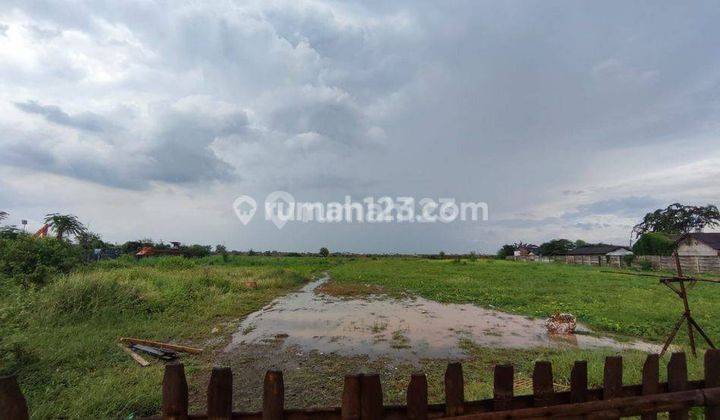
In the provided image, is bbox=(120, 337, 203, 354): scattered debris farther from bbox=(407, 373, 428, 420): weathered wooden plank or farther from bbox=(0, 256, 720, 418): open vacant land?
bbox=(407, 373, 428, 420): weathered wooden plank

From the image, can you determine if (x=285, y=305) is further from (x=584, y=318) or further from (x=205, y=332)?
(x=584, y=318)

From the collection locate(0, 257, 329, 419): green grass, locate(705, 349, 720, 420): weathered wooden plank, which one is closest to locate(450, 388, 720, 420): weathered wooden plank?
locate(705, 349, 720, 420): weathered wooden plank

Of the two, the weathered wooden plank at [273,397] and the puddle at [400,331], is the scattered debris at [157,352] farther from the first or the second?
the weathered wooden plank at [273,397]

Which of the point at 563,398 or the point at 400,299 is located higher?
the point at 563,398

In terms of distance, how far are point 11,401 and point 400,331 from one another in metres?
8.54

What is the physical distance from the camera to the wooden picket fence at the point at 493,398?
1.55 m

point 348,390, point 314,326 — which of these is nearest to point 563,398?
point 348,390

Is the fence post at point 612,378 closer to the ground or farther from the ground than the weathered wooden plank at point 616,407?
farther from the ground

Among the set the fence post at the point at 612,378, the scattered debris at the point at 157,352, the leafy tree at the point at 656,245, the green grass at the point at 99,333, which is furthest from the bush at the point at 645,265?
the scattered debris at the point at 157,352

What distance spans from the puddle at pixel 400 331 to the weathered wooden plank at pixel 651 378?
5.05 m

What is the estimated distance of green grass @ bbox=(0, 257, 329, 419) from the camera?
4383 millimetres

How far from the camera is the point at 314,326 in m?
9.87

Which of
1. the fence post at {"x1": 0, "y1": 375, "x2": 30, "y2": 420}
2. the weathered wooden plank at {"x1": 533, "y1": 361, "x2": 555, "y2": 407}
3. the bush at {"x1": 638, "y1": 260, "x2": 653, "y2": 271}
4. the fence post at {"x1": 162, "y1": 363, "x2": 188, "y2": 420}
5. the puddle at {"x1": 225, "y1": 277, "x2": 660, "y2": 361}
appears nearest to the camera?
the fence post at {"x1": 0, "y1": 375, "x2": 30, "y2": 420}

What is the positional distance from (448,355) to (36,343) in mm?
8157
